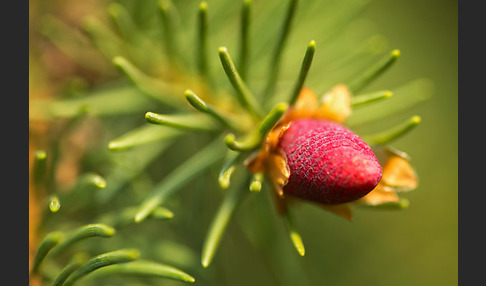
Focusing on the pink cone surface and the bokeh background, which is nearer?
the pink cone surface

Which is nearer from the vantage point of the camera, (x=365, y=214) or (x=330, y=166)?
(x=330, y=166)

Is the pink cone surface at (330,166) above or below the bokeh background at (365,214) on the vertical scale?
below

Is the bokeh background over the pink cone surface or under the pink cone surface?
over

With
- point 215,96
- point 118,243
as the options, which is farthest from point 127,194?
point 215,96

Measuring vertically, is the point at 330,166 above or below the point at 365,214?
below

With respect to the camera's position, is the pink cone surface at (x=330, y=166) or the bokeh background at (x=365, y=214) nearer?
the pink cone surface at (x=330, y=166)
